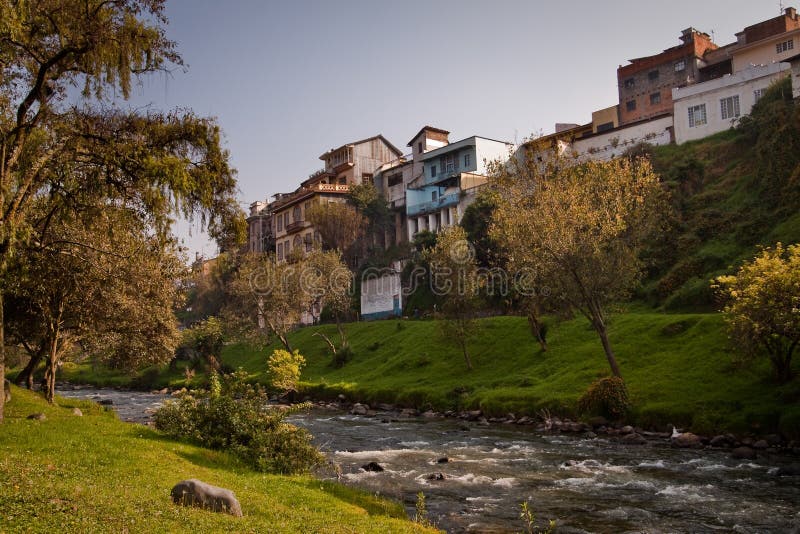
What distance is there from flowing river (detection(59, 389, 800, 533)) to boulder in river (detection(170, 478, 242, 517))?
6.62m

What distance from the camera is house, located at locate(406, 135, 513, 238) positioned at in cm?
8850

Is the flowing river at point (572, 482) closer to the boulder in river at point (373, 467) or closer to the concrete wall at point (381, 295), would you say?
the boulder in river at point (373, 467)

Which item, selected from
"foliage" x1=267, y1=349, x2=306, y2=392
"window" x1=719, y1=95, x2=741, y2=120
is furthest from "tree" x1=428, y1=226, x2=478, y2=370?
"window" x1=719, y1=95, x2=741, y2=120

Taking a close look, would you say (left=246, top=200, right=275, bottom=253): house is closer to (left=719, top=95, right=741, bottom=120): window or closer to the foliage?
the foliage

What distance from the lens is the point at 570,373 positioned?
42438mm

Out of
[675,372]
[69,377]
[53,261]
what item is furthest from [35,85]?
[69,377]

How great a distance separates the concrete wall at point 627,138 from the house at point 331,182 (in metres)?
41.8

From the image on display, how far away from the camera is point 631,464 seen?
1008 inches

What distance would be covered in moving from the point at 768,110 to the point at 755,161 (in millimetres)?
5946

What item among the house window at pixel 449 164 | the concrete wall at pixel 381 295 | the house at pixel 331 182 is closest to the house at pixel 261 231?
the house at pixel 331 182

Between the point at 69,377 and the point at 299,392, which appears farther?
the point at 69,377

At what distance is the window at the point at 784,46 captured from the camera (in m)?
75.1

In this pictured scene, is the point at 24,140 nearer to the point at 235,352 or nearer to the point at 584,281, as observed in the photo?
the point at 584,281

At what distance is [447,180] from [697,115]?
32.9m
